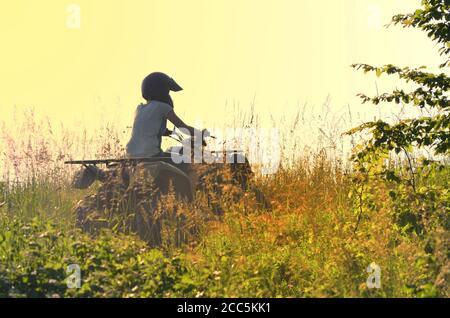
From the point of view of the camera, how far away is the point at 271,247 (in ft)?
26.4

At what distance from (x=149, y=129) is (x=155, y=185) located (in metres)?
0.89

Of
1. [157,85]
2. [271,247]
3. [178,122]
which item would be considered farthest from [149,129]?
[271,247]

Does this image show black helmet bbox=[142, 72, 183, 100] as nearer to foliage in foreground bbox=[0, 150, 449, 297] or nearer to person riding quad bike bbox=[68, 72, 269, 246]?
person riding quad bike bbox=[68, 72, 269, 246]

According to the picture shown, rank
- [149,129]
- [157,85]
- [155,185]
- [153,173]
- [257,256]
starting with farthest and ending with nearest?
[157,85] → [149,129] → [155,185] → [153,173] → [257,256]

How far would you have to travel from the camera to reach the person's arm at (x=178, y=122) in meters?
10.1

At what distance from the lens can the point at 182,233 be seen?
9242 millimetres

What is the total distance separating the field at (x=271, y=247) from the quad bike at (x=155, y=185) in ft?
0.70

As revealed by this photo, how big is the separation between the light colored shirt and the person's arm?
56 millimetres

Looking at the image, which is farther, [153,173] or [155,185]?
[155,185]

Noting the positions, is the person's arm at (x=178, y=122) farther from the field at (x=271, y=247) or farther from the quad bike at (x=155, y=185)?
the field at (x=271, y=247)

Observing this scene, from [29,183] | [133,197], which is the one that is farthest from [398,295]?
[29,183]

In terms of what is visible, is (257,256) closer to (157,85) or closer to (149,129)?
(149,129)

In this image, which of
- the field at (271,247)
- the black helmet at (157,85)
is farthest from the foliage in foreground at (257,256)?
the black helmet at (157,85)

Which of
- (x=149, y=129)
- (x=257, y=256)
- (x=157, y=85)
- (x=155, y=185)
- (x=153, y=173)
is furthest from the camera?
(x=157, y=85)
